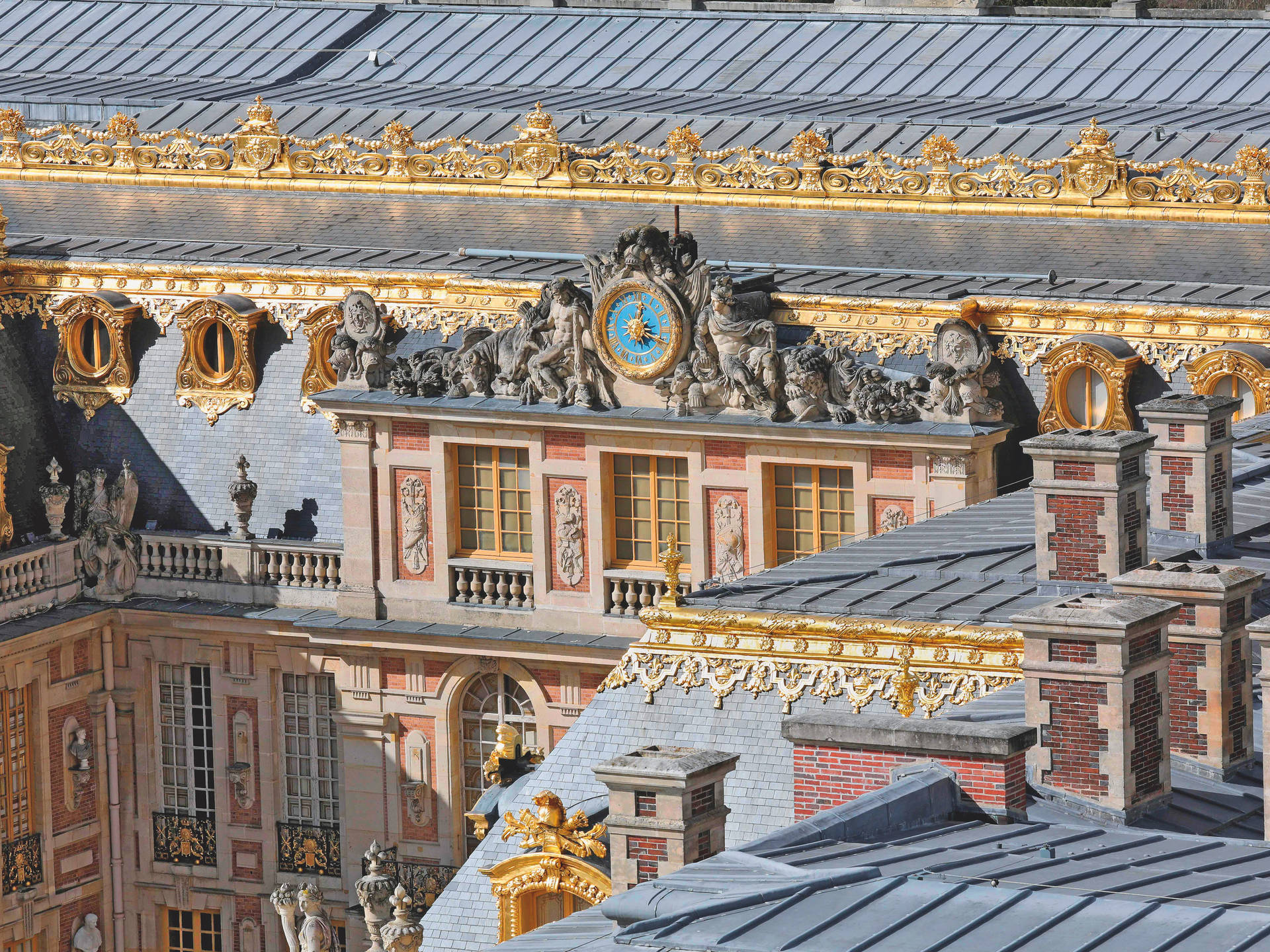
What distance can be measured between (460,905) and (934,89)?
41.8 m

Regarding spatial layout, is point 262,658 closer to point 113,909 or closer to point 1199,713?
point 113,909

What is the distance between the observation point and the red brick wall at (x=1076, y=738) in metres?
44.1

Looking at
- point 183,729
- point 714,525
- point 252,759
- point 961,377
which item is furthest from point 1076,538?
point 183,729

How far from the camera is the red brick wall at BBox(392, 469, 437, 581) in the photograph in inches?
2987

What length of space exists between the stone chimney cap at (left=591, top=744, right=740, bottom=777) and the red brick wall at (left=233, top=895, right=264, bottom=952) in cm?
3699

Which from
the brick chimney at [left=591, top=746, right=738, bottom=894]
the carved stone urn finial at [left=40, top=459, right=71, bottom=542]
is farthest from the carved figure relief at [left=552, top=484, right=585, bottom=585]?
the brick chimney at [left=591, top=746, right=738, bottom=894]

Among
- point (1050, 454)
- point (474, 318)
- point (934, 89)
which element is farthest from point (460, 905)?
point (934, 89)

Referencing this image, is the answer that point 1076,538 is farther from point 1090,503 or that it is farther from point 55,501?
point 55,501

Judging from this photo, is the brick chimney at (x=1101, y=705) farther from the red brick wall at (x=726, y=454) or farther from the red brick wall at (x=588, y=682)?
the red brick wall at (x=588, y=682)

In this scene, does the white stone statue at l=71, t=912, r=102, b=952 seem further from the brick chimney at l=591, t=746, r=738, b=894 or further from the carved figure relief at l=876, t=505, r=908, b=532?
the brick chimney at l=591, t=746, r=738, b=894

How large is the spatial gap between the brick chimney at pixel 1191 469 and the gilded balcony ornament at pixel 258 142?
104 ft

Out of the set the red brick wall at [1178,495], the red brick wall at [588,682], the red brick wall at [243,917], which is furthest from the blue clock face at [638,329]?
the red brick wall at [1178,495]

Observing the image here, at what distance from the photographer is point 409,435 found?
7594 cm

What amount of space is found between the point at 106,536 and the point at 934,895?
43.8m
